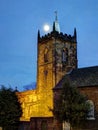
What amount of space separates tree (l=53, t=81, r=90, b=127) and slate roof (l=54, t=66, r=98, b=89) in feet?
16.0

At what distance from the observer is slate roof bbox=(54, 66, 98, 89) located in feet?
175

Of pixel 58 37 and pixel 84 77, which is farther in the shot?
pixel 58 37

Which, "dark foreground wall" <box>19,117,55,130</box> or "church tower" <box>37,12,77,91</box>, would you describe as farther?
"church tower" <box>37,12,77,91</box>

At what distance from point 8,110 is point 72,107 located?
10.0m

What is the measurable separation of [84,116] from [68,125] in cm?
584

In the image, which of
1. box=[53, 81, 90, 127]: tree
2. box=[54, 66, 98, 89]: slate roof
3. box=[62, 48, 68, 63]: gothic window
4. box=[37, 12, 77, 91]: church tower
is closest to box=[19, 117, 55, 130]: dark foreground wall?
box=[53, 81, 90, 127]: tree

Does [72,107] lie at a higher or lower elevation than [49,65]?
lower

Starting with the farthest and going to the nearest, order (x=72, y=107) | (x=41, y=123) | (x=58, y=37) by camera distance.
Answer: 1. (x=58, y=37)
2. (x=41, y=123)
3. (x=72, y=107)

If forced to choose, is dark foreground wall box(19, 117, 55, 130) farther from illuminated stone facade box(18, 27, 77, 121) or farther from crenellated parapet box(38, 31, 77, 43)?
crenellated parapet box(38, 31, 77, 43)

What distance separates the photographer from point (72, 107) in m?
46.6

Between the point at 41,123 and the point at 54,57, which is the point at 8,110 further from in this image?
the point at 54,57

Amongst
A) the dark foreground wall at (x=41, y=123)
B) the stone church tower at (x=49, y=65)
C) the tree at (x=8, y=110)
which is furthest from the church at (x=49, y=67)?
the dark foreground wall at (x=41, y=123)

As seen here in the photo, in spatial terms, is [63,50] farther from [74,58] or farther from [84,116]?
[84,116]

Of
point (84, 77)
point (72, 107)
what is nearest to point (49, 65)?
point (84, 77)
